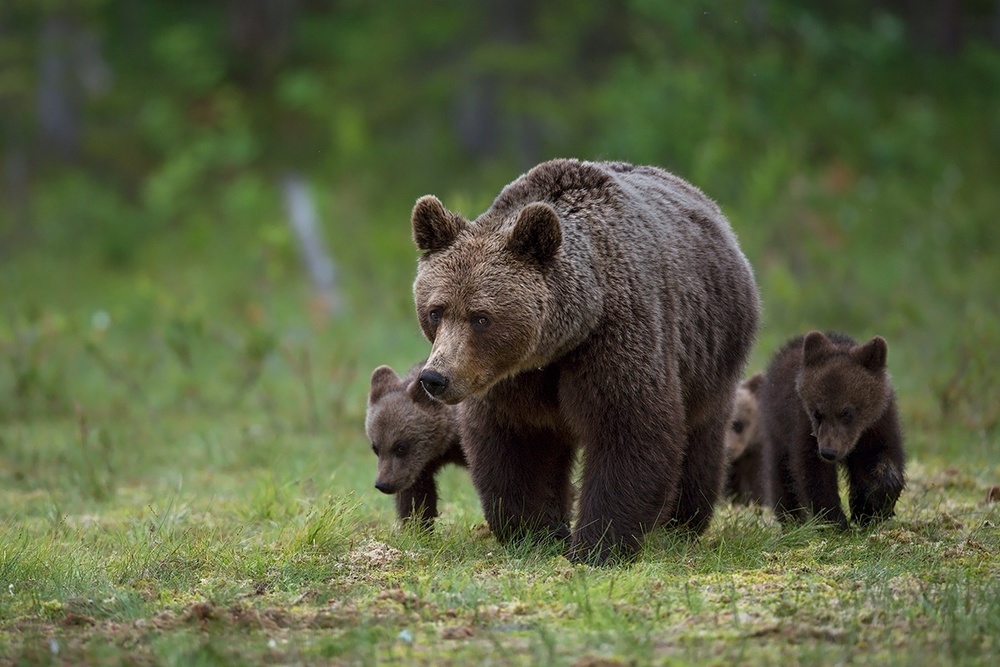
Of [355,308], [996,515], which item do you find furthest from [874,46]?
[996,515]

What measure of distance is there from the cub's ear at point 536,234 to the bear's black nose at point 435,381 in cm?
74

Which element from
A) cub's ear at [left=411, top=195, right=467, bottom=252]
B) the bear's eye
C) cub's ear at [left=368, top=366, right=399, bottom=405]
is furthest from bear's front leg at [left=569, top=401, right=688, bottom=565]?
cub's ear at [left=368, top=366, right=399, bottom=405]

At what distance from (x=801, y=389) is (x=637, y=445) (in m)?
1.71

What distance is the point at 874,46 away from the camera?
22.6 meters

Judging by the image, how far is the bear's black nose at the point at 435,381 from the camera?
6.38 meters

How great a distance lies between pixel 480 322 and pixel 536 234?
513 mm

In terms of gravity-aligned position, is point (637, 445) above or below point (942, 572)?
above

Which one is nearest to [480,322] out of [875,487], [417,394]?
[417,394]

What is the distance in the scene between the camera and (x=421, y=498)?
8.44m

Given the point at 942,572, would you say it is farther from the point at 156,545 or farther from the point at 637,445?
the point at 156,545

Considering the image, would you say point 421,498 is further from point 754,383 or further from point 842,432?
point 754,383

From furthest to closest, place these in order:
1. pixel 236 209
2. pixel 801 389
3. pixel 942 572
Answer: pixel 236 209 < pixel 801 389 < pixel 942 572

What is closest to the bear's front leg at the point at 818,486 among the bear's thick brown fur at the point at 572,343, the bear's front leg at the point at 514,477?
the bear's thick brown fur at the point at 572,343

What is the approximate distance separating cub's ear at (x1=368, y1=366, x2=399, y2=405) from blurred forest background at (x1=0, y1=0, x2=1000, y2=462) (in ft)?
12.0
